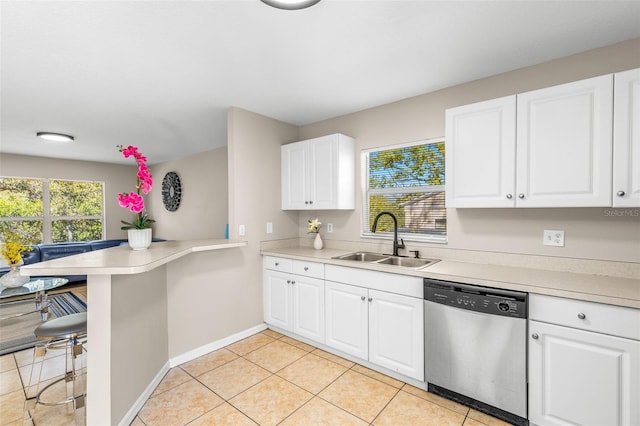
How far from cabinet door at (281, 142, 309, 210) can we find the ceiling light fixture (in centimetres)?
176

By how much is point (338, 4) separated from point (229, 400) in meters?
2.59

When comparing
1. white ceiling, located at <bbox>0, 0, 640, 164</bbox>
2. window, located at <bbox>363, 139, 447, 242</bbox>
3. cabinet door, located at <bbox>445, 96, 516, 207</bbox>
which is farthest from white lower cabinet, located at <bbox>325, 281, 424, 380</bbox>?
white ceiling, located at <bbox>0, 0, 640, 164</bbox>

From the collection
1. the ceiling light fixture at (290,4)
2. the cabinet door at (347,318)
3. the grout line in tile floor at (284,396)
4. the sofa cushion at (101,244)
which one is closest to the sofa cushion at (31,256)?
the sofa cushion at (101,244)

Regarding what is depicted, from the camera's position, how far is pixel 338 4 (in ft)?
4.95

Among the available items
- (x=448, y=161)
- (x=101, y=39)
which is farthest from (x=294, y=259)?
(x=101, y=39)

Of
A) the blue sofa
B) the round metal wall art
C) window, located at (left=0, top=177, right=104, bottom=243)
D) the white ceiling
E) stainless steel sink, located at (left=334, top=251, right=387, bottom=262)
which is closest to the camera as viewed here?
the white ceiling

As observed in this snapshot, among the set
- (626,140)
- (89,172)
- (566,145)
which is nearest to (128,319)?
(566,145)

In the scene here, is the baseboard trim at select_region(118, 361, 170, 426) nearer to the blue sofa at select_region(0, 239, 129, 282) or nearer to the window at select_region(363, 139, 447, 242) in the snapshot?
the window at select_region(363, 139, 447, 242)

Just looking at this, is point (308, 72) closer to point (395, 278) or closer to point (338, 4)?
point (338, 4)

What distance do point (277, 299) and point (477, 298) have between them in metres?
1.96

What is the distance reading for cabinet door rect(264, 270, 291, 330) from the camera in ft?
9.74

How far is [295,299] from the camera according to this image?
2881 mm

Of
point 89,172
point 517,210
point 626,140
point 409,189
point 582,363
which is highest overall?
point 89,172

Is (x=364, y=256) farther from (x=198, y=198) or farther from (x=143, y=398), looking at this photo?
(x=198, y=198)
